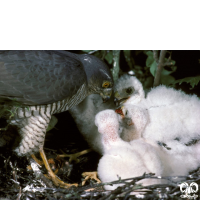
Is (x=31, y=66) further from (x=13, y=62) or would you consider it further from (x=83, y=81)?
(x=83, y=81)

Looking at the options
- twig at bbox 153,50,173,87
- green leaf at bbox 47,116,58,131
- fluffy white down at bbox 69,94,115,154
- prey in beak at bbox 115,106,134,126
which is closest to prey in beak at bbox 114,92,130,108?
fluffy white down at bbox 69,94,115,154

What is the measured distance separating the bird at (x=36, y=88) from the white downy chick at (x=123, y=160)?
38 cm

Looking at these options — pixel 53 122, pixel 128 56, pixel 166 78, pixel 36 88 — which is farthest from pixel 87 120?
pixel 166 78

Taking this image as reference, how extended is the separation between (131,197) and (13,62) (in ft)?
4.16

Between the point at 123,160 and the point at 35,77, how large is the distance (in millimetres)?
889

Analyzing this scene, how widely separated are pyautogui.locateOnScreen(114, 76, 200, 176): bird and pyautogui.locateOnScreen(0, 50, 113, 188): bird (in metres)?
0.54

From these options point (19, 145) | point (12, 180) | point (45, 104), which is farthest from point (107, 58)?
point (12, 180)

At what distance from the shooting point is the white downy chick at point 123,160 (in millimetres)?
1867

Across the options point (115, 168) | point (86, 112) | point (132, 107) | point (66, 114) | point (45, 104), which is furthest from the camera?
point (66, 114)

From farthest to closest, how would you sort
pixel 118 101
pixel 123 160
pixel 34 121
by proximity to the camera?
pixel 118 101, pixel 34 121, pixel 123 160

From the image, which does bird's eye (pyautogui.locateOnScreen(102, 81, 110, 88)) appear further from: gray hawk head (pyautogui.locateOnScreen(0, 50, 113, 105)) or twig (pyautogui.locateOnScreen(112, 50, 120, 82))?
twig (pyautogui.locateOnScreen(112, 50, 120, 82))

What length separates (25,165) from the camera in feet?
7.42

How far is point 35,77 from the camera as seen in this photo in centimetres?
199

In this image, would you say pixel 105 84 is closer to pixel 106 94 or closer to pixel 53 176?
pixel 106 94
